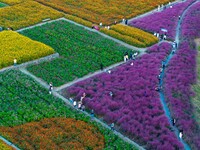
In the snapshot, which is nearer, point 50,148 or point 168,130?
point 50,148

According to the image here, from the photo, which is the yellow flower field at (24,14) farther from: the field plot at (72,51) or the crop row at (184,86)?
the crop row at (184,86)

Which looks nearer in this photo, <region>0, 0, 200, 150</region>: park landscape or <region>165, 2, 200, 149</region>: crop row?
<region>0, 0, 200, 150</region>: park landscape

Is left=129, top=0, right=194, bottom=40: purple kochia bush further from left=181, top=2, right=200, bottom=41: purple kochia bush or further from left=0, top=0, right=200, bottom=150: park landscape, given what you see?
left=181, top=2, right=200, bottom=41: purple kochia bush

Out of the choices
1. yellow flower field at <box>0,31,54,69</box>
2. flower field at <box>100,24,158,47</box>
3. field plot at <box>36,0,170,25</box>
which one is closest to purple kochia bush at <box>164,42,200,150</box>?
flower field at <box>100,24,158,47</box>

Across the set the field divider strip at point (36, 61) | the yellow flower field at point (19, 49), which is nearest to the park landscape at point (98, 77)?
the field divider strip at point (36, 61)

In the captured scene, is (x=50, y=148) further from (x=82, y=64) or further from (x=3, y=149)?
(x=82, y=64)

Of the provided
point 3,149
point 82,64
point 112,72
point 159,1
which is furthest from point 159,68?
point 159,1

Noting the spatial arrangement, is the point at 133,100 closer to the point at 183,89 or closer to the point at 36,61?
the point at 183,89
